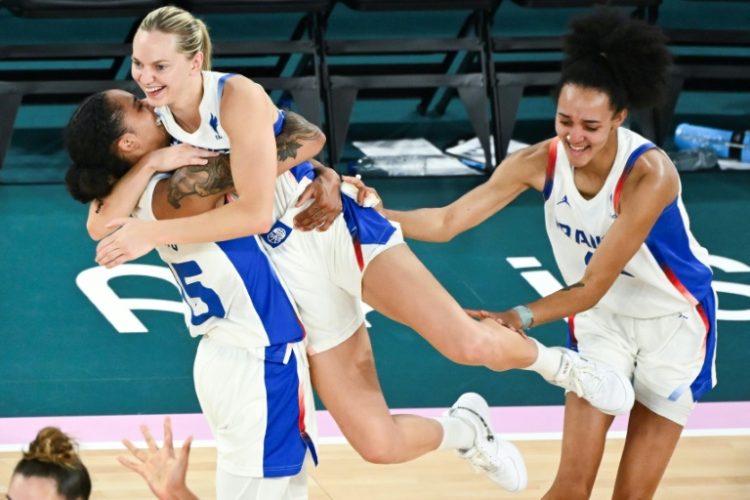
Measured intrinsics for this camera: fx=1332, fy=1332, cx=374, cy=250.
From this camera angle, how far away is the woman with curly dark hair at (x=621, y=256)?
12.1ft

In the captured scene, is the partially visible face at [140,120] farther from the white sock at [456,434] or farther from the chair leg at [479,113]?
the chair leg at [479,113]

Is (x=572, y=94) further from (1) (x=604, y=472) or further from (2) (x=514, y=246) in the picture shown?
(2) (x=514, y=246)

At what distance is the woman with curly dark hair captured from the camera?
145 inches

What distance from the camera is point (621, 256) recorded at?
145 inches

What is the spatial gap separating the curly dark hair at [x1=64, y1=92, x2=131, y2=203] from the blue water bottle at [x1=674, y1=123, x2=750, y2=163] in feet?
19.1

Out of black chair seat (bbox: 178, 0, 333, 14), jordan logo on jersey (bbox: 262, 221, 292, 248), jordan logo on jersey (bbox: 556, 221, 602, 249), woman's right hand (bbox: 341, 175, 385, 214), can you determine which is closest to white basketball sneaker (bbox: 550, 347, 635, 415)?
jordan logo on jersey (bbox: 556, 221, 602, 249)

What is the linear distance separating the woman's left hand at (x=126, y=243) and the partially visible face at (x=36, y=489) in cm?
75

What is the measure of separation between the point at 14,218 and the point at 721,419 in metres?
4.13

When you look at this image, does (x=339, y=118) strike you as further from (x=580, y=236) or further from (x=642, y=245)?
(x=642, y=245)

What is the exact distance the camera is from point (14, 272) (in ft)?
22.2

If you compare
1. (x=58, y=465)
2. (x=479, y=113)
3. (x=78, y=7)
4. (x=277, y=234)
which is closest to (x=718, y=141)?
(x=479, y=113)

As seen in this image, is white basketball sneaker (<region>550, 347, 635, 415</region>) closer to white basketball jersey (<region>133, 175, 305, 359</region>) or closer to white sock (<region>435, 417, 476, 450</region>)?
white sock (<region>435, 417, 476, 450</region>)

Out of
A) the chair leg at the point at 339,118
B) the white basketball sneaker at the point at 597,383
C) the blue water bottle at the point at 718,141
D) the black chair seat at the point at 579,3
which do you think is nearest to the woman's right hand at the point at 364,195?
the white basketball sneaker at the point at 597,383

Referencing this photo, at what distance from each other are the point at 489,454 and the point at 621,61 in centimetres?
127
